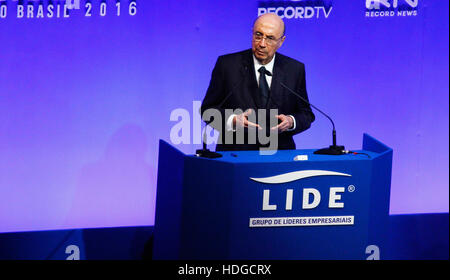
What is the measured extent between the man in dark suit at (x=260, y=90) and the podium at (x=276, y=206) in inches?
19.7

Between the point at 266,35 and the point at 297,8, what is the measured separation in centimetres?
126

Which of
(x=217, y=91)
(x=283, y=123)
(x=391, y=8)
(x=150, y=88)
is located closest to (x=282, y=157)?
(x=283, y=123)

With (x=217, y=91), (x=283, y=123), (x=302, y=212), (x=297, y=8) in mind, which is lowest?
(x=302, y=212)

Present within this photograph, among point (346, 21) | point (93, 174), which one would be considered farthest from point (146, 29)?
point (346, 21)

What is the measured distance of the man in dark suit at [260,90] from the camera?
379cm

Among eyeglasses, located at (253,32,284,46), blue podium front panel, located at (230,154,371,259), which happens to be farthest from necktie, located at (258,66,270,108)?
blue podium front panel, located at (230,154,371,259)

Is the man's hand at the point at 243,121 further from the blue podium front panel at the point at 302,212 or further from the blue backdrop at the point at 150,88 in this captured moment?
the blue backdrop at the point at 150,88

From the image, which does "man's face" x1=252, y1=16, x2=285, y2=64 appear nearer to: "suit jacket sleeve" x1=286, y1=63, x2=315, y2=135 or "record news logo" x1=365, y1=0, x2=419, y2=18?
"suit jacket sleeve" x1=286, y1=63, x2=315, y2=135

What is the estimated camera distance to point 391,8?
5000 millimetres

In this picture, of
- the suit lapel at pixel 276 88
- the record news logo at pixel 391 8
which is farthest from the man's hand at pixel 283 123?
the record news logo at pixel 391 8

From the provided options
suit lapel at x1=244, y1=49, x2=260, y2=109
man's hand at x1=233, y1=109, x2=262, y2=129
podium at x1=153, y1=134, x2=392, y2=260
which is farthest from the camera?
suit lapel at x1=244, y1=49, x2=260, y2=109

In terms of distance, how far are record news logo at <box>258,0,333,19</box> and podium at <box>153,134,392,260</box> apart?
A: 195 cm

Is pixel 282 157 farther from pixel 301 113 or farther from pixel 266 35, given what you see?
pixel 266 35

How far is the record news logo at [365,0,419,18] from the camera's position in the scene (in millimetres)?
4992
